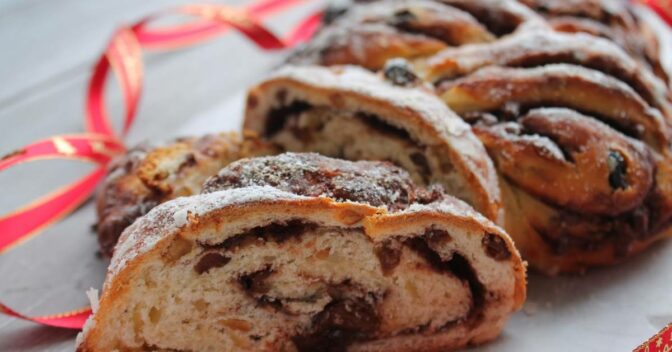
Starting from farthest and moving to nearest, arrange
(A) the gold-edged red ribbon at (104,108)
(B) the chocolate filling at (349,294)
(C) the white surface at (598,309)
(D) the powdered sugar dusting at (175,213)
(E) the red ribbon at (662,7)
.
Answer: (E) the red ribbon at (662,7), (A) the gold-edged red ribbon at (104,108), (C) the white surface at (598,309), (B) the chocolate filling at (349,294), (D) the powdered sugar dusting at (175,213)

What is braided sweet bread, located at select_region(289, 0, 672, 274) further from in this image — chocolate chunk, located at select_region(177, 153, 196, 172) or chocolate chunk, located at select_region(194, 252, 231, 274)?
chocolate chunk, located at select_region(194, 252, 231, 274)

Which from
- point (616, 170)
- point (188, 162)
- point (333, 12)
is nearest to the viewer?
point (616, 170)

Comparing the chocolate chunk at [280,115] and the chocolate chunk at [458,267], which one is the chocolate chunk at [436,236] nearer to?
the chocolate chunk at [458,267]

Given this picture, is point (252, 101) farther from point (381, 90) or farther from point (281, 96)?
point (381, 90)

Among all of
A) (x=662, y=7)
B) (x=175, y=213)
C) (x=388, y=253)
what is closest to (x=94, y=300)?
(x=175, y=213)

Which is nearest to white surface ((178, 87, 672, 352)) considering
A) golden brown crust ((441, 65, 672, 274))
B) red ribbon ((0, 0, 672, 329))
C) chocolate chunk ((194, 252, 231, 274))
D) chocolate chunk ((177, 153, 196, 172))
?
golden brown crust ((441, 65, 672, 274))

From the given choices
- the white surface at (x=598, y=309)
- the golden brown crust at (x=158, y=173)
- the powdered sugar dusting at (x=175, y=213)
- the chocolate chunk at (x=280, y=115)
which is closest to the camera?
the powdered sugar dusting at (x=175, y=213)

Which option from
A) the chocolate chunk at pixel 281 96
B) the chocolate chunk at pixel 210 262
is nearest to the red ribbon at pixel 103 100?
the chocolate chunk at pixel 210 262
